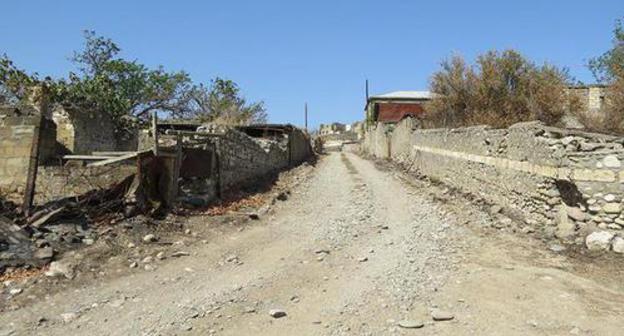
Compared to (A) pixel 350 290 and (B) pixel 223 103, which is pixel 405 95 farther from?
(A) pixel 350 290

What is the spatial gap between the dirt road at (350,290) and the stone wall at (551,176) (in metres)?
0.93

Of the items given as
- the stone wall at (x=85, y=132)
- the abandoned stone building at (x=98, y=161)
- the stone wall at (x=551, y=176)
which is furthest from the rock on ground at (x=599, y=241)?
the stone wall at (x=85, y=132)

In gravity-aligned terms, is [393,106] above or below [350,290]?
above

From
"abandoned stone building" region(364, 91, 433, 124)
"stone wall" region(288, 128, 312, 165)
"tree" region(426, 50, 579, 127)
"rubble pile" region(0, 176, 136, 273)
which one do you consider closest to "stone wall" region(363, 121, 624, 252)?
"tree" region(426, 50, 579, 127)

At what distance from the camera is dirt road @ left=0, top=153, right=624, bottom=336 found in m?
4.95

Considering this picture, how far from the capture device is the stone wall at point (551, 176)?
801cm

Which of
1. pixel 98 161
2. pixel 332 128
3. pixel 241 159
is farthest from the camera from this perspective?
pixel 332 128

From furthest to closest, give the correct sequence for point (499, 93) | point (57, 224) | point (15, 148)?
point (499, 93) → point (15, 148) → point (57, 224)

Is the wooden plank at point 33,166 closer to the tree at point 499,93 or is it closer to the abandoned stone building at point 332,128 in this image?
the tree at point 499,93

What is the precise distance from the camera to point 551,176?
29.4 ft

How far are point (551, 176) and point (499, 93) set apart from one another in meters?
10.3

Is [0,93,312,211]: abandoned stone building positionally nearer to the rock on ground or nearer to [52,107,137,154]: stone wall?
[52,107,137,154]: stone wall

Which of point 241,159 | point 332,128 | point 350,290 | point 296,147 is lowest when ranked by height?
point 350,290

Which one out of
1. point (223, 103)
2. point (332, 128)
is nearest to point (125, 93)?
point (223, 103)
